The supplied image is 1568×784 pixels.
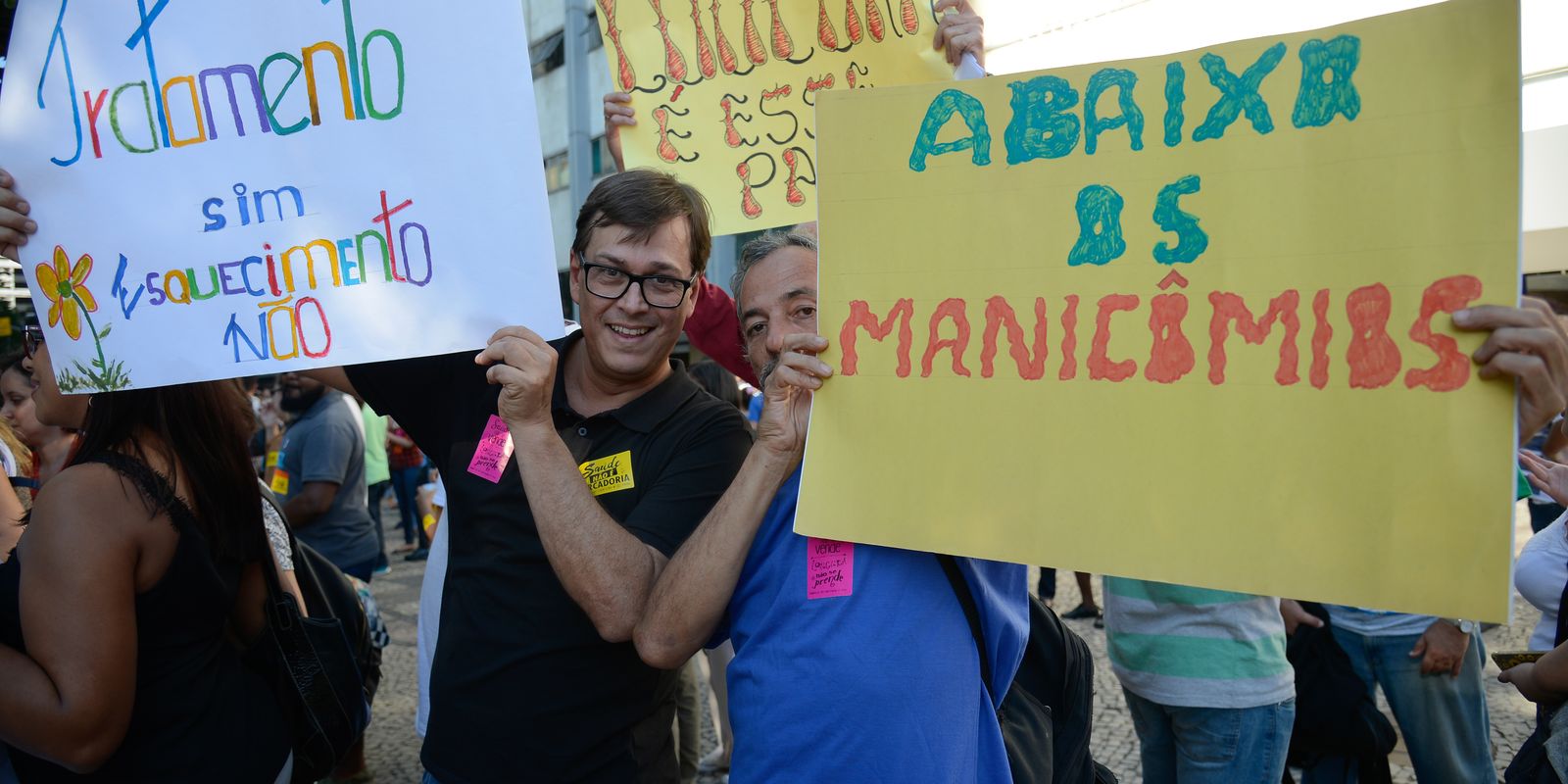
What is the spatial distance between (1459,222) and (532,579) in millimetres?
1570

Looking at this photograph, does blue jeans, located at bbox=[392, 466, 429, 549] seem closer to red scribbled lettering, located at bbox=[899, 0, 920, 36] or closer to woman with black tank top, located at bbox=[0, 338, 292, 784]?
→ woman with black tank top, located at bbox=[0, 338, 292, 784]

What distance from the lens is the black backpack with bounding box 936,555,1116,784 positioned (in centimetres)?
150

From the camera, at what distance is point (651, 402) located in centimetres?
187

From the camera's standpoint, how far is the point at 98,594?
162 centimetres

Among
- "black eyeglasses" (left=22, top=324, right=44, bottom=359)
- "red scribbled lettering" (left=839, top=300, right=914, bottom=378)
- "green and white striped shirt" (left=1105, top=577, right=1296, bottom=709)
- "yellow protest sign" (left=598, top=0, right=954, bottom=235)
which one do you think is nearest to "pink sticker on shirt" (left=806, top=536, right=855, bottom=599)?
"red scribbled lettering" (left=839, top=300, right=914, bottom=378)

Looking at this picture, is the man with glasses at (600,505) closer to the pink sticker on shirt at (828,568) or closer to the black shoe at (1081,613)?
the pink sticker on shirt at (828,568)

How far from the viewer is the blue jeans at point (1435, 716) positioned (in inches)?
105

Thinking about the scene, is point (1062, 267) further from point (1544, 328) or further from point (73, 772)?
point (73, 772)

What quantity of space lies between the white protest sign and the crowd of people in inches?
5.1

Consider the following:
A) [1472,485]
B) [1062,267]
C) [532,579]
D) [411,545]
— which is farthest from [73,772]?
[411,545]

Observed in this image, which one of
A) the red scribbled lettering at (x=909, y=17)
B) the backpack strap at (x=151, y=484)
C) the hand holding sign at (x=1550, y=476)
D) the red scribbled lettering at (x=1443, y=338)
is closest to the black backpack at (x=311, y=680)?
the backpack strap at (x=151, y=484)

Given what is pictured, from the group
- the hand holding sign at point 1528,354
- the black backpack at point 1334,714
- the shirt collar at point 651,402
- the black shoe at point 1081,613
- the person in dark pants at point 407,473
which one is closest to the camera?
the hand holding sign at point 1528,354

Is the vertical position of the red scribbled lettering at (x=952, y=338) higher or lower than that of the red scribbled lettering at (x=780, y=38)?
lower

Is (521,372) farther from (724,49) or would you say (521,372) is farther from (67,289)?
(724,49)
